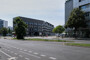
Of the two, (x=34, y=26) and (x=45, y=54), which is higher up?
(x=34, y=26)

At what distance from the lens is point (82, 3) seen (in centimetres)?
4888

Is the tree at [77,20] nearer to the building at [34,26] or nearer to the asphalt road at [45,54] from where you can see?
the asphalt road at [45,54]

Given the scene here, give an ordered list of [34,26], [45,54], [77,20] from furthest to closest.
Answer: [34,26] → [77,20] → [45,54]

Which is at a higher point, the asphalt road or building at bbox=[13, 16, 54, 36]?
building at bbox=[13, 16, 54, 36]

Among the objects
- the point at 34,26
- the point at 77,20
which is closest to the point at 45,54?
the point at 77,20

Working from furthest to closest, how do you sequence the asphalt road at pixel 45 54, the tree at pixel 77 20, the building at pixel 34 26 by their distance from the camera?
the building at pixel 34 26 → the tree at pixel 77 20 → the asphalt road at pixel 45 54

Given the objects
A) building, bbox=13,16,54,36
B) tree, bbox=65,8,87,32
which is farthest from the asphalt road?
building, bbox=13,16,54,36

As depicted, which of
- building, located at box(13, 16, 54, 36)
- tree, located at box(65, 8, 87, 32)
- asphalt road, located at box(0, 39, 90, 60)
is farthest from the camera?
building, located at box(13, 16, 54, 36)

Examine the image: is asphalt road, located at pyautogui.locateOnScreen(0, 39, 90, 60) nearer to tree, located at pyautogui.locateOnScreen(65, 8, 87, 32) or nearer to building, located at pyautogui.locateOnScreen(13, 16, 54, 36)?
tree, located at pyautogui.locateOnScreen(65, 8, 87, 32)

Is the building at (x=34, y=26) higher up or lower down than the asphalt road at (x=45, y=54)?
higher up

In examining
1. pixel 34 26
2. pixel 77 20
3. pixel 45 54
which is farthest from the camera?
pixel 34 26

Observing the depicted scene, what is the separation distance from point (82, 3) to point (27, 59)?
149 ft

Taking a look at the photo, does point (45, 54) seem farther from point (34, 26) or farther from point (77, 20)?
point (34, 26)

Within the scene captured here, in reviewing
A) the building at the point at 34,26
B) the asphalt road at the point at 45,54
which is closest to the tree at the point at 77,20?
the asphalt road at the point at 45,54
